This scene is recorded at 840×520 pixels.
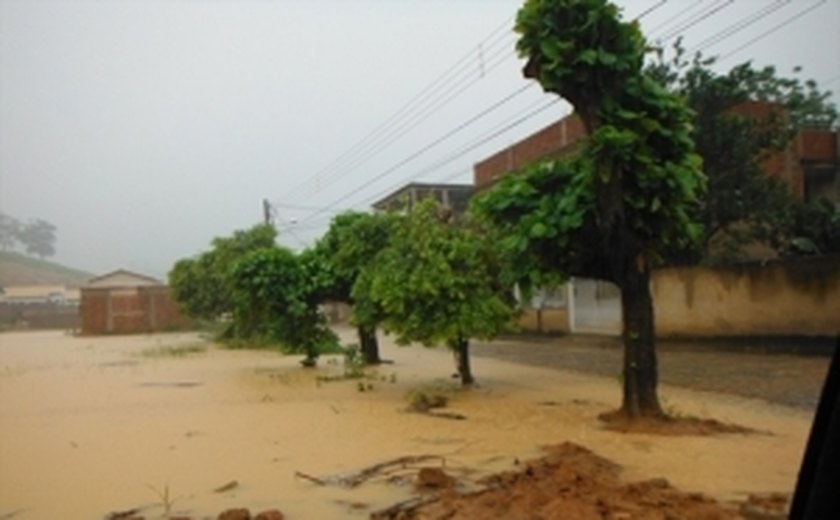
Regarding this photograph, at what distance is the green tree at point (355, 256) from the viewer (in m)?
13.2

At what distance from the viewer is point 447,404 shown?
1102 cm

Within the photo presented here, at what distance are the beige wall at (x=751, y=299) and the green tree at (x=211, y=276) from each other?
20.4 metres

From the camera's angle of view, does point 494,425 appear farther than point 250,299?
No

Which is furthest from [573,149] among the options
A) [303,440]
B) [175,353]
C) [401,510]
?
[401,510]

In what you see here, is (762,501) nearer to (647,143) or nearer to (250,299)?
(647,143)

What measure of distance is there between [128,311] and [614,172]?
44883 mm

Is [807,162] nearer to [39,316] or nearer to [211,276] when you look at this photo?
[211,276]

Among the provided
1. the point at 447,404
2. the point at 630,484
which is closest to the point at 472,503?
the point at 630,484

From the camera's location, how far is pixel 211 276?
3247 centimetres

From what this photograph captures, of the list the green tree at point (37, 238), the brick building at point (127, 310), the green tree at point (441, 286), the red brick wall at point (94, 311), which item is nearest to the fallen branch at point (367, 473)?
the green tree at point (441, 286)

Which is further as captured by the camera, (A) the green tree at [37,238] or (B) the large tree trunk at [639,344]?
(A) the green tree at [37,238]

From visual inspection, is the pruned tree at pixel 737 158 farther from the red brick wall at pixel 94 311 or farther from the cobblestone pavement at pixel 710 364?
the red brick wall at pixel 94 311

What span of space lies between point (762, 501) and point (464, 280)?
21.8ft

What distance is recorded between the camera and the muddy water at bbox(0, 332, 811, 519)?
6152mm
